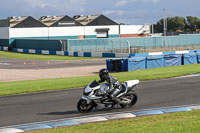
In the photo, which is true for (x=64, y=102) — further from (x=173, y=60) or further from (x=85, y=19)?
(x=85, y=19)

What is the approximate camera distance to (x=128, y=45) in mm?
56406

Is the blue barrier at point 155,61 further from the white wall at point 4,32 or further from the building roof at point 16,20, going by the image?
the building roof at point 16,20

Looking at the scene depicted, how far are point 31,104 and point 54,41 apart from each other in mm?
48100

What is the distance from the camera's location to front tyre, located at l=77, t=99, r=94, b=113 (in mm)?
13961

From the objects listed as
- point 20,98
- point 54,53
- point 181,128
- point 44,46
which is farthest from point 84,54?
point 181,128

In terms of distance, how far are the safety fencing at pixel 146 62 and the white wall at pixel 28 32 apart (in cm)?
4606

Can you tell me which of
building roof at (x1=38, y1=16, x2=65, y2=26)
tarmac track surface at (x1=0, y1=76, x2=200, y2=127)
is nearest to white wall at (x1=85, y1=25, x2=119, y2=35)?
building roof at (x1=38, y1=16, x2=65, y2=26)

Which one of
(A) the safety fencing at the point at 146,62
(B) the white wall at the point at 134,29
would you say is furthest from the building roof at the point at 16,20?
(A) the safety fencing at the point at 146,62

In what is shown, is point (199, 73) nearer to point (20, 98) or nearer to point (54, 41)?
point (20, 98)

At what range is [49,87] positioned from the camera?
22.9 meters

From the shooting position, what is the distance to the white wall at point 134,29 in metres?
91.1

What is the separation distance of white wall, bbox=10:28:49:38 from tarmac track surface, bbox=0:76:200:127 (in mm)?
59357

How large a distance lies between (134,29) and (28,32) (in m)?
25.6

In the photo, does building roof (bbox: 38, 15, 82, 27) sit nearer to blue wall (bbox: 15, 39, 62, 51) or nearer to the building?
the building
